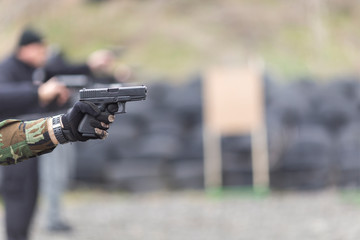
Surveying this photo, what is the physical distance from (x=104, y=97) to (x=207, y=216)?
4.60m

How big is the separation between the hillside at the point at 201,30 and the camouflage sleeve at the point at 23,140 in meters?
8.82

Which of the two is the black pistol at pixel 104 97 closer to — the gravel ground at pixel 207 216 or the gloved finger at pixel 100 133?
the gloved finger at pixel 100 133

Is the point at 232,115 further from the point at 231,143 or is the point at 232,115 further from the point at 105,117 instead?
the point at 105,117

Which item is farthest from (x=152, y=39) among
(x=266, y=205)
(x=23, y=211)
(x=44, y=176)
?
(x=23, y=211)

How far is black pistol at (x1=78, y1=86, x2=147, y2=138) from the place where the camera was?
2520mm

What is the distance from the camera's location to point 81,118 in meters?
2.54

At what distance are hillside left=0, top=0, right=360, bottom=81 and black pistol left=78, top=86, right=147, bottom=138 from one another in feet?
29.2

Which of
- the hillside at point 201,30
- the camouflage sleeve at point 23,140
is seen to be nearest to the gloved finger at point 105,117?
the camouflage sleeve at point 23,140

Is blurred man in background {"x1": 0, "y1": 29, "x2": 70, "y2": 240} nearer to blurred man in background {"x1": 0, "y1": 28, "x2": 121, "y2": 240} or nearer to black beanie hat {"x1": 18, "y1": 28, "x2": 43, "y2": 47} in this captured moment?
blurred man in background {"x1": 0, "y1": 28, "x2": 121, "y2": 240}

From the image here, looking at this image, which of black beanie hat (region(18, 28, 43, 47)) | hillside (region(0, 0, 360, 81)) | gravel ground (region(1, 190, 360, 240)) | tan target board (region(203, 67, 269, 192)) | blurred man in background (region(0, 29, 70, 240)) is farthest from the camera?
hillside (region(0, 0, 360, 81))

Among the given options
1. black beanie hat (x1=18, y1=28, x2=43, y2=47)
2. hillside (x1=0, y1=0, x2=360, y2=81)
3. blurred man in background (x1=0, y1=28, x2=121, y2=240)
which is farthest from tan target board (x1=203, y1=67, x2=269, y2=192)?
black beanie hat (x1=18, y1=28, x2=43, y2=47)

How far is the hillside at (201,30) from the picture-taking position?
12.1m

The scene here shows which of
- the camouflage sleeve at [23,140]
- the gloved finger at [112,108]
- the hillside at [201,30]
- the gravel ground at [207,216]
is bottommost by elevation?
the gravel ground at [207,216]

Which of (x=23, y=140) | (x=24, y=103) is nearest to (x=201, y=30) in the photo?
(x=24, y=103)
